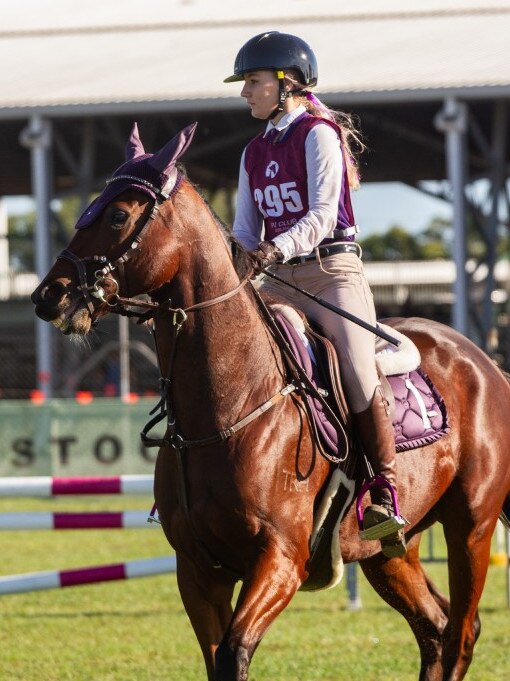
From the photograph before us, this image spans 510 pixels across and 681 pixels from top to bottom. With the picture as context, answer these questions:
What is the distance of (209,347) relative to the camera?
5.04m

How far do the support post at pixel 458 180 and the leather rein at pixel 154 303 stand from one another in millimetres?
15396

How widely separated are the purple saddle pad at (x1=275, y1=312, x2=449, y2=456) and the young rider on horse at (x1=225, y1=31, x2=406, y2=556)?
18 centimetres

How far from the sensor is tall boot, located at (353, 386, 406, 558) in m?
→ 5.41

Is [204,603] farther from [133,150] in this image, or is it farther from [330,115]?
[330,115]

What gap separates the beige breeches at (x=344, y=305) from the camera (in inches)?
215

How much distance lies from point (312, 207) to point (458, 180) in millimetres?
15720

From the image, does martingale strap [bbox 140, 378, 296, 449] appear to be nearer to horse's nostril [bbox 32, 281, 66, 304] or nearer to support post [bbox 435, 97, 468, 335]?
horse's nostril [bbox 32, 281, 66, 304]

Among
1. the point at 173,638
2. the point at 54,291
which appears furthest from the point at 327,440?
the point at 173,638

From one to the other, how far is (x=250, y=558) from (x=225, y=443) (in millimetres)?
461

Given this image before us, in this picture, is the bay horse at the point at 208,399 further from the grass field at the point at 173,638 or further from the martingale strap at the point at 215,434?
the grass field at the point at 173,638

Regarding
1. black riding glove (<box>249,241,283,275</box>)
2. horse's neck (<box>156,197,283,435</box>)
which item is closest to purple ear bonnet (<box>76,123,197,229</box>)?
horse's neck (<box>156,197,283,435</box>)

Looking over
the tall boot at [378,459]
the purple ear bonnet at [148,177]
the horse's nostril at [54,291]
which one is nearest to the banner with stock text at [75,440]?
the tall boot at [378,459]

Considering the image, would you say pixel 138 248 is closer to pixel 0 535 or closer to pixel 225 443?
pixel 225 443

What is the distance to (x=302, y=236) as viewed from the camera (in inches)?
203
